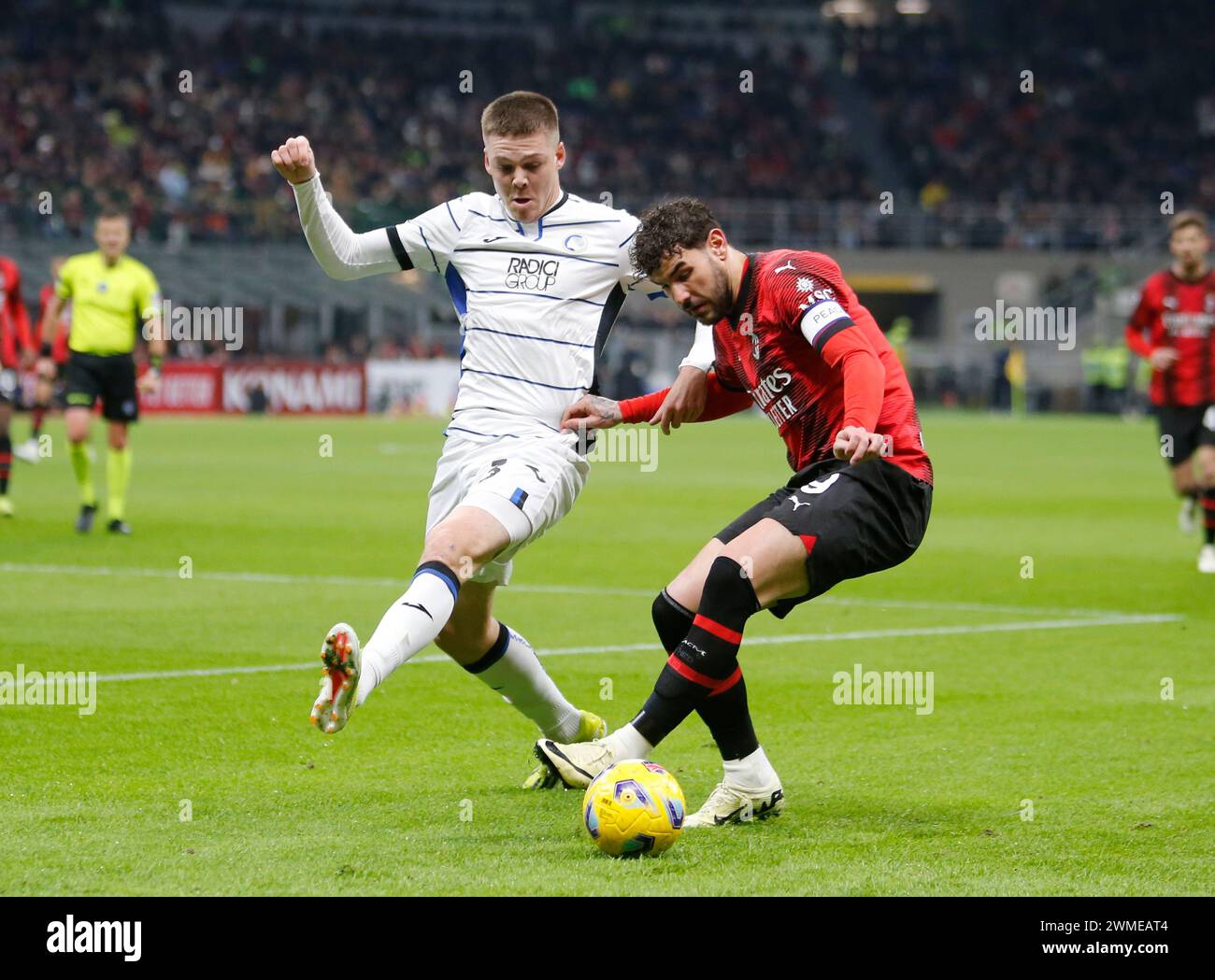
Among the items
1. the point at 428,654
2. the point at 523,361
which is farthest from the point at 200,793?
the point at 428,654

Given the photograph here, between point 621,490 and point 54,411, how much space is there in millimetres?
18521

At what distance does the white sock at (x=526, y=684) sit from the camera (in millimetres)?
6223

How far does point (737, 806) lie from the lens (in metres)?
5.46

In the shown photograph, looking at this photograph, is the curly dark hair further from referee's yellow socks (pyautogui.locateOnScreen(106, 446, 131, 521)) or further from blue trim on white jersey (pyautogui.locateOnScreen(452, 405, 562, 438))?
referee's yellow socks (pyautogui.locateOnScreen(106, 446, 131, 521))

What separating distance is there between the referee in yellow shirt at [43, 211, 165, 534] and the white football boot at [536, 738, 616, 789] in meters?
→ 9.39

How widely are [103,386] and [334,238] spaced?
9103 millimetres

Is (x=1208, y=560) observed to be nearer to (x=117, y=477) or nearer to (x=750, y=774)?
(x=750, y=774)

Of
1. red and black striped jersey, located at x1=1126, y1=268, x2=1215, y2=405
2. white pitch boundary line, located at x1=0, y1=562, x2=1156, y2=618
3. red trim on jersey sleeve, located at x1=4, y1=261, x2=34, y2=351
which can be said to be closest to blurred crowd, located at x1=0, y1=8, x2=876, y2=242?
red trim on jersey sleeve, located at x1=4, y1=261, x2=34, y2=351

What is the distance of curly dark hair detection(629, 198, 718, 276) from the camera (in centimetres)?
532

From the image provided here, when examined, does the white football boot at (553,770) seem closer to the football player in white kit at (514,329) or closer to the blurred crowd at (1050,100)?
the football player in white kit at (514,329)

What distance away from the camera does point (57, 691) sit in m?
7.40
